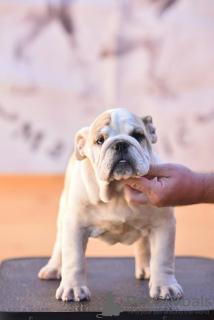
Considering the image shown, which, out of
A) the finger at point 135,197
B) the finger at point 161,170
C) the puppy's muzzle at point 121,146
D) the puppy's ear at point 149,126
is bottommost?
the finger at point 135,197

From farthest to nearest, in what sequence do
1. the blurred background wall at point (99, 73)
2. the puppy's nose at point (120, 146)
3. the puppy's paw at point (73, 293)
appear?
the blurred background wall at point (99, 73) < the puppy's paw at point (73, 293) < the puppy's nose at point (120, 146)

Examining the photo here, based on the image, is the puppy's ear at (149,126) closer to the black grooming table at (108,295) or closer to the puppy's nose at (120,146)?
the puppy's nose at (120,146)

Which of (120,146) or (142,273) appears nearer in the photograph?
(120,146)

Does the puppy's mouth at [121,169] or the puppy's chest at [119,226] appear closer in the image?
the puppy's mouth at [121,169]

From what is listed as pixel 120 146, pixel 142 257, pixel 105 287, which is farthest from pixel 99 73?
pixel 120 146

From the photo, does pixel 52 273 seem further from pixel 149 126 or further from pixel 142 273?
pixel 149 126

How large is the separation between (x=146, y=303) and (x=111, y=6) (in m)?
1.44

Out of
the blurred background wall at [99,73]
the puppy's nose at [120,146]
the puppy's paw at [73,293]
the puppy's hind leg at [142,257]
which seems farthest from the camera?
the blurred background wall at [99,73]

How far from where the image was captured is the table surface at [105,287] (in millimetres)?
1173

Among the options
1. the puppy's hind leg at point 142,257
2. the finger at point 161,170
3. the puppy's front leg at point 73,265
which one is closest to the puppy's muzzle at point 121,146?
the finger at point 161,170

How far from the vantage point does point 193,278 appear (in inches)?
58.4

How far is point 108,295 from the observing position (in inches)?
49.6

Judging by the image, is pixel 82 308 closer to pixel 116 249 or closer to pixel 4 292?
pixel 4 292

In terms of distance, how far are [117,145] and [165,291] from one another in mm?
343
